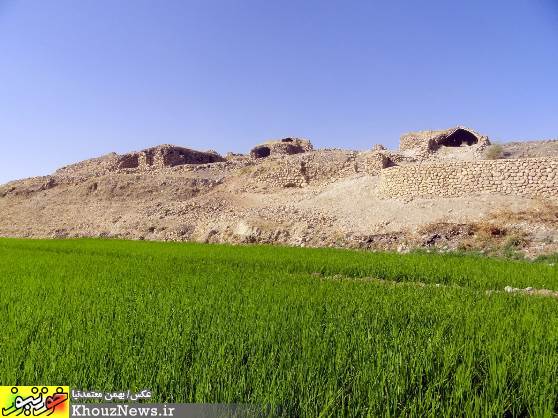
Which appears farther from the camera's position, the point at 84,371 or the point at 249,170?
the point at 249,170

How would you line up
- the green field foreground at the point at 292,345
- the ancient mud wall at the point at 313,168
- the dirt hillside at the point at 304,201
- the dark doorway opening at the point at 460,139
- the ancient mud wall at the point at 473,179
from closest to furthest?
the green field foreground at the point at 292,345 < the dirt hillside at the point at 304,201 < the ancient mud wall at the point at 473,179 < the ancient mud wall at the point at 313,168 < the dark doorway opening at the point at 460,139

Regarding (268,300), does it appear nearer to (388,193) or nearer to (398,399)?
(398,399)

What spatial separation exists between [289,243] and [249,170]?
11.7 meters

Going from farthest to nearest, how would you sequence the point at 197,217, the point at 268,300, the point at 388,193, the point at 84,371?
the point at 197,217 < the point at 388,193 < the point at 268,300 < the point at 84,371

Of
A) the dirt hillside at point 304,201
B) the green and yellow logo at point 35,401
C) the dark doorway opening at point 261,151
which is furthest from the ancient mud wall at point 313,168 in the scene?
the green and yellow logo at point 35,401

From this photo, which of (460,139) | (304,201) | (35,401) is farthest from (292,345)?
(460,139)

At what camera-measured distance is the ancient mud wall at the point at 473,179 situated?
15044mm

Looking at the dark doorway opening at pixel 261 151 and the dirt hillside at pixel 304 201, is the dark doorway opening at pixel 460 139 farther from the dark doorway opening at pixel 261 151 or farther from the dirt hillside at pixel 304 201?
the dark doorway opening at pixel 261 151

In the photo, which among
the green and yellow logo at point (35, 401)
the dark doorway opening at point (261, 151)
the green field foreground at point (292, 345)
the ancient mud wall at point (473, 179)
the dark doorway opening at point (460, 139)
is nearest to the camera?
the green and yellow logo at point (35, 401)

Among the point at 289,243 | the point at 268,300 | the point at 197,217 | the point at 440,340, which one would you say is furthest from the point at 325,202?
the point at 440,340

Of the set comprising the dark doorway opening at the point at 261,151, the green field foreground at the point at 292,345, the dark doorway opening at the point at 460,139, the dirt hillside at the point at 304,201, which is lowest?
the green field foreground at the point at 292,345

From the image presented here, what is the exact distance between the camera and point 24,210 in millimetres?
26750

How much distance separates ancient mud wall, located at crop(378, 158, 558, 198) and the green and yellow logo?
16.3 m

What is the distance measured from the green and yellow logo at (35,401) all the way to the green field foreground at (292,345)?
0.35 feet
